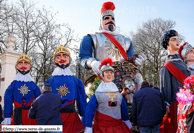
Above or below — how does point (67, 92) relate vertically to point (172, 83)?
below

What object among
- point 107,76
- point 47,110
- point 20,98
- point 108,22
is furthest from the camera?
point 108,22

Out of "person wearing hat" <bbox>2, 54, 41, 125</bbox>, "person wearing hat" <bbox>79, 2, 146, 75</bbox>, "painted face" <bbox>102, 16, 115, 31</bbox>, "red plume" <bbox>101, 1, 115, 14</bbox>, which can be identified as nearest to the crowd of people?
"person wearing hat" <bbox>2, 54, 41, 125</bbox>

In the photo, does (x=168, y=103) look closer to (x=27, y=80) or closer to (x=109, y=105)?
(x=109, y=105)

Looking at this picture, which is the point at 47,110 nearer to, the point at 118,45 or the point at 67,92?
the point at 67,92

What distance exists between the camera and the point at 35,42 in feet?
51.1

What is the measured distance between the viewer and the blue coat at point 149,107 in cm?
329

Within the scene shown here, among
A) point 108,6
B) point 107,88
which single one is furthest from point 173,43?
point 108,6

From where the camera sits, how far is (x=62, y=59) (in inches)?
161

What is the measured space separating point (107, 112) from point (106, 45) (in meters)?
1.96

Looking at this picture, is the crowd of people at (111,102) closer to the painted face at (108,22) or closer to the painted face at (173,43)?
the painted face at (173,43)

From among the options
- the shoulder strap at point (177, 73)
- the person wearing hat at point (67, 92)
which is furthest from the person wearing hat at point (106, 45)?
the shoulder strap at point (177, 73)

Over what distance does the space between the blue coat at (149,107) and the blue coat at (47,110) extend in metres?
1.46

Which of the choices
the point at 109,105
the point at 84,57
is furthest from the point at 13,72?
the point at 109,105

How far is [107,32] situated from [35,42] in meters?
12.0
